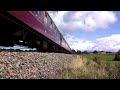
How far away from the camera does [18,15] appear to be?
8711 mm
